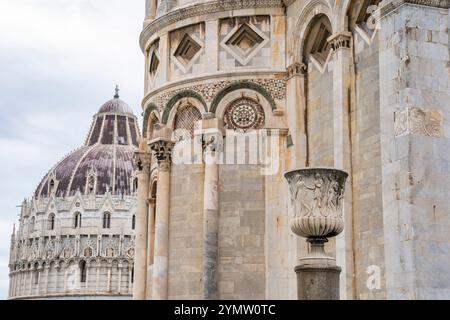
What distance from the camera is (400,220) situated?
14.6m

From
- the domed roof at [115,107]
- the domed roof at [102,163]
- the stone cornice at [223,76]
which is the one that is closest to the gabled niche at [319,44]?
the stone cornice at [223,76]

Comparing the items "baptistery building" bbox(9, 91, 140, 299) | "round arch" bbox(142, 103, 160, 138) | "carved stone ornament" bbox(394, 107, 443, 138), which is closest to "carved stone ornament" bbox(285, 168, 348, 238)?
"carved stone ornament" bbox(394, 107, 443, 138)

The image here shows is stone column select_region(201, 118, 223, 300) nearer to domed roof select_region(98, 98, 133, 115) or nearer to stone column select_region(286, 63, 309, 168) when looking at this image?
stone column select_region(286, 63, 309, 168)

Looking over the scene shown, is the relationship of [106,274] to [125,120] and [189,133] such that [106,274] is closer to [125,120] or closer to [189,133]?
[125,120]

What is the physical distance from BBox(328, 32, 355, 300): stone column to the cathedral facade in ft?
0.09

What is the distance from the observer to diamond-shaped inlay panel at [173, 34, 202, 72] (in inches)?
858

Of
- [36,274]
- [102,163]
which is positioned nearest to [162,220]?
[102,163]

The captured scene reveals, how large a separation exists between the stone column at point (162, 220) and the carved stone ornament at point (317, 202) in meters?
8.80

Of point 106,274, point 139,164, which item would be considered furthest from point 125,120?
point 139,164

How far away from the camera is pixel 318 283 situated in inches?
481

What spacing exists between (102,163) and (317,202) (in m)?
89.4

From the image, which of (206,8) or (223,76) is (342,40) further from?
(206,8)

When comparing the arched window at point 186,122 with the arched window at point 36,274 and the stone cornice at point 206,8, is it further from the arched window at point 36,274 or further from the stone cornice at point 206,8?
the arched window at point 36,274

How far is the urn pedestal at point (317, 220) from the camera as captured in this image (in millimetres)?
12234
